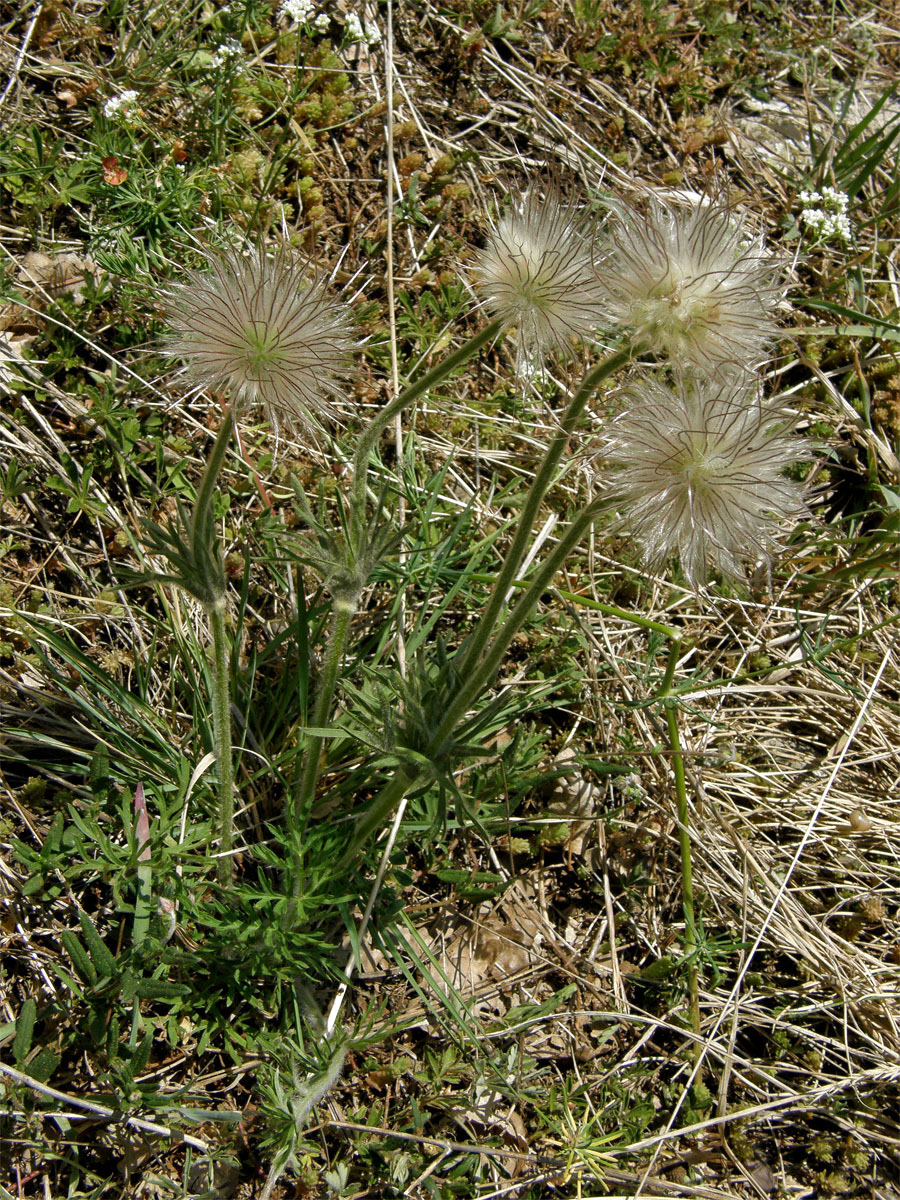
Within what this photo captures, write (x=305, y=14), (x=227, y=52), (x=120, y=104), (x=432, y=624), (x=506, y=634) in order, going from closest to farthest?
(x=506, y=634)
(x=432, y=624)
(x=120, y=104)
(x=227, y=52)
(x=305, y=14)

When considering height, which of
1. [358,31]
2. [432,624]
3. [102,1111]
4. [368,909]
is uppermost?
[358,31]

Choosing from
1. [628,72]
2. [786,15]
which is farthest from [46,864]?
[786,15]

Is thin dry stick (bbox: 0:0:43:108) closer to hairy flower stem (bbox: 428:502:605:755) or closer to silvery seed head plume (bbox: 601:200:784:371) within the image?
silvery seed head plume (bbox: 601:200:784:371)

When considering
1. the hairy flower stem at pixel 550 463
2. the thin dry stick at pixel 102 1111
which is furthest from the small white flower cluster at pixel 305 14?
the thin dry stick at pixel 102 1111

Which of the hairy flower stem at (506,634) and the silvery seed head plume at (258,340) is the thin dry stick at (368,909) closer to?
the hairy flower stem at (506,634)

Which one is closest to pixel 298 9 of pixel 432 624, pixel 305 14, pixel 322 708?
pixel 305 14

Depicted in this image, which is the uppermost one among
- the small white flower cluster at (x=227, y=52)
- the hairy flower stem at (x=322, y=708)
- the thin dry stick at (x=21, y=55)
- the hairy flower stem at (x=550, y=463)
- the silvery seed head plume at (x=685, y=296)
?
the small white flower cluster at (x=227, y=52)

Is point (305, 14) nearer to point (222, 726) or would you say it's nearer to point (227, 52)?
point (227, 52)
